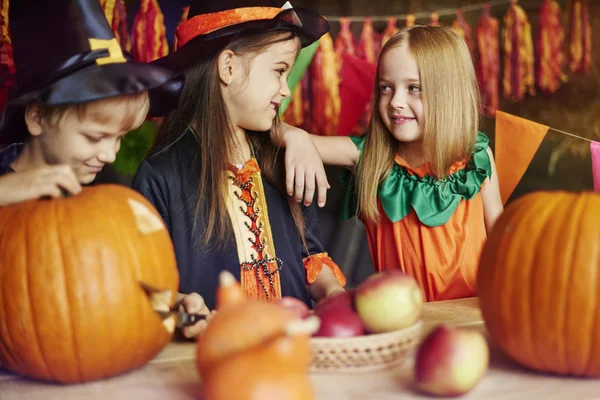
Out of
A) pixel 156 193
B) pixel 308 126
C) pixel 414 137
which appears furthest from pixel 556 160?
pixel 156 193

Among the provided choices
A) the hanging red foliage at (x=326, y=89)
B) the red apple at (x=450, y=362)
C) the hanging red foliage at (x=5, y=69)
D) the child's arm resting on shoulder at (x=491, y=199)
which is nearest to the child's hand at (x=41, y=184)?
the red apple at (x=450, y=362)

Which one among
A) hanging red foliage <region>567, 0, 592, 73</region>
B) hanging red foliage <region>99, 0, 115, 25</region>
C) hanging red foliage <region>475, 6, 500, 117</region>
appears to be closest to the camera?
hanging red foliage <region>99, 0, 115, 25</region>

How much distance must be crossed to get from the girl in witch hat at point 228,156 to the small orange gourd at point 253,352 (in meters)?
0.84

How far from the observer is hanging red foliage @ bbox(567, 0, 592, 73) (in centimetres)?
334

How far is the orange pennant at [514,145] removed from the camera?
6.81 ft

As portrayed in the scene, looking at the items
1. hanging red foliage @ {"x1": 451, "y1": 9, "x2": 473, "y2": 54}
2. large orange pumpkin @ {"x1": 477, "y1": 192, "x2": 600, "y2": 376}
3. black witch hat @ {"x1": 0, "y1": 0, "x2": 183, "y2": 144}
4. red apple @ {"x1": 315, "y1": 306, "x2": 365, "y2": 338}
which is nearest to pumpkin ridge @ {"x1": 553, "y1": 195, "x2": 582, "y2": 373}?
large orange pumpkin @ {"x1": 477, "y1": 192, "x2": 600, "y2": 376}

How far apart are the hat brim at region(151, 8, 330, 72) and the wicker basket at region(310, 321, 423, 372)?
2.95ft

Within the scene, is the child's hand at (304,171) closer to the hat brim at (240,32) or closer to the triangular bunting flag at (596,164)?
the hat brim at (240,32)

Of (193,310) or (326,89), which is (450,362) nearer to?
(193,310)

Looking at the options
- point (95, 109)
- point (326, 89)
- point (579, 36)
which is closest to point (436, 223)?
point (95, 109)

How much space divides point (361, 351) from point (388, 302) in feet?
0.24

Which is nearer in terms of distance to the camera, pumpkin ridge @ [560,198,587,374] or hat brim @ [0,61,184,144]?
pumpkin ridge @ [560,198,587,374]

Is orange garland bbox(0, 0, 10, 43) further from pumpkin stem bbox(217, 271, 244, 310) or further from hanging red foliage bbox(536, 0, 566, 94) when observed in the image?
hanging red foliage bbox(536, 0, 566, 94)

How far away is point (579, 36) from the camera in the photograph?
11.1 feet
